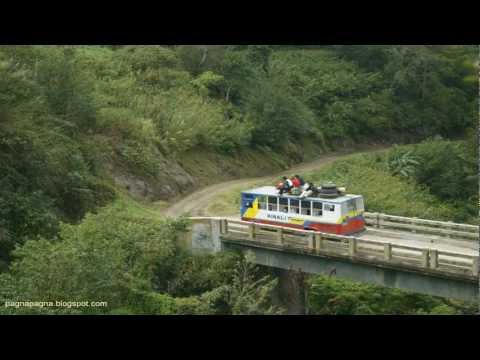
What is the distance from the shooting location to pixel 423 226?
2806 centimetres

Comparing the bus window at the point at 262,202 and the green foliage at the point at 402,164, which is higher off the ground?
the bus window at the point at 262,202

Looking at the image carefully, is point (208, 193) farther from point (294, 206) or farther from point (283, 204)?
point (294, 206)

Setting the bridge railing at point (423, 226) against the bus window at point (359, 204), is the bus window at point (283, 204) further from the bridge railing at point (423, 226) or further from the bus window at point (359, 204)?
the bridge railing at point (423, 226)

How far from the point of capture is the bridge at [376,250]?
2338cm

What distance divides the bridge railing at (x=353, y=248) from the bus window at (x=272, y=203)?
918 millimetres

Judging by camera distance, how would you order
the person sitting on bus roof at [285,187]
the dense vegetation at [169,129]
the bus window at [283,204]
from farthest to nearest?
1. the person sitting on bus roof at [285,187]
2. the bus window at [283,204]
3. the dense vegetation at [169,129]

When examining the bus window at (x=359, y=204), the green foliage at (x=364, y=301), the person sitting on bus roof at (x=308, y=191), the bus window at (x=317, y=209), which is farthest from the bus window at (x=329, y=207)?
the green foliage at (x=364, y=301)

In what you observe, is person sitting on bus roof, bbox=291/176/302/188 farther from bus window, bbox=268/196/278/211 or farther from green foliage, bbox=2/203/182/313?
green foliage, bbox=2/203/182/313

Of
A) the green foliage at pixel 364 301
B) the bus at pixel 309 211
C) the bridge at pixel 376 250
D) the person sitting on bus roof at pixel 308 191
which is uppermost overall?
the person sitting on bus roof at pixel 308 191

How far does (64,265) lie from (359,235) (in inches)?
464

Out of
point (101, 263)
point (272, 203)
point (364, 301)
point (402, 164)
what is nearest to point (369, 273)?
point (364, 301)

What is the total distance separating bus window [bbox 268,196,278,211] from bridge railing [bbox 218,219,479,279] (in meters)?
0.92

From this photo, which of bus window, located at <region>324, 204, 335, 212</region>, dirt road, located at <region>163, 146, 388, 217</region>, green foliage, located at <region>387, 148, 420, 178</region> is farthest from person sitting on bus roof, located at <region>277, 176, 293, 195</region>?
green foliage, located at <region>387, 148, 420, 178</region>

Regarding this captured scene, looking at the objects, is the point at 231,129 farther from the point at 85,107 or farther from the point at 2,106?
the point at 2,106
